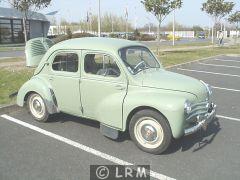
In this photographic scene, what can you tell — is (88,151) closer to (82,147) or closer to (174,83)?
(82,147)

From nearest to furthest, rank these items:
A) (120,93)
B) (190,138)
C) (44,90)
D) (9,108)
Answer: (120,93)
(190,138)
(44,90)
(9,108)

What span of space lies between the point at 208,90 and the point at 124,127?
63.1 inches

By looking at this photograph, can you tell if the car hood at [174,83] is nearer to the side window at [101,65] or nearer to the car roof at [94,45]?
the side window at [101,65]

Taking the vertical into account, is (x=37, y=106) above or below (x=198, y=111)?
below

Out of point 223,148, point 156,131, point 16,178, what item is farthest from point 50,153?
point 223,148

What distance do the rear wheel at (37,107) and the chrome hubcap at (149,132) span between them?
213 cm

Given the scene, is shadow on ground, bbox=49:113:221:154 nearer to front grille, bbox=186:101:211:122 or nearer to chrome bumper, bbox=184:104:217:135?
chrome bumper, bbox=184:104:217:135

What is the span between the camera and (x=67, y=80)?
612 centimetres

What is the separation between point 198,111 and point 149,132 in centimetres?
85

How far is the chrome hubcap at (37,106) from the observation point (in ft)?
21.6

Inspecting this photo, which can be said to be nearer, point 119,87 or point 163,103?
point 163,103

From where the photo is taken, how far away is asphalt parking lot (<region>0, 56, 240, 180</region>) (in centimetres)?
452

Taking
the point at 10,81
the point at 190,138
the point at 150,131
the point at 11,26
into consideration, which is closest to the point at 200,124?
the point at 190,138

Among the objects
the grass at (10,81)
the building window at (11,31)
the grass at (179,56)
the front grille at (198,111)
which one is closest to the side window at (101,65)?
the front grille at (198,111)
